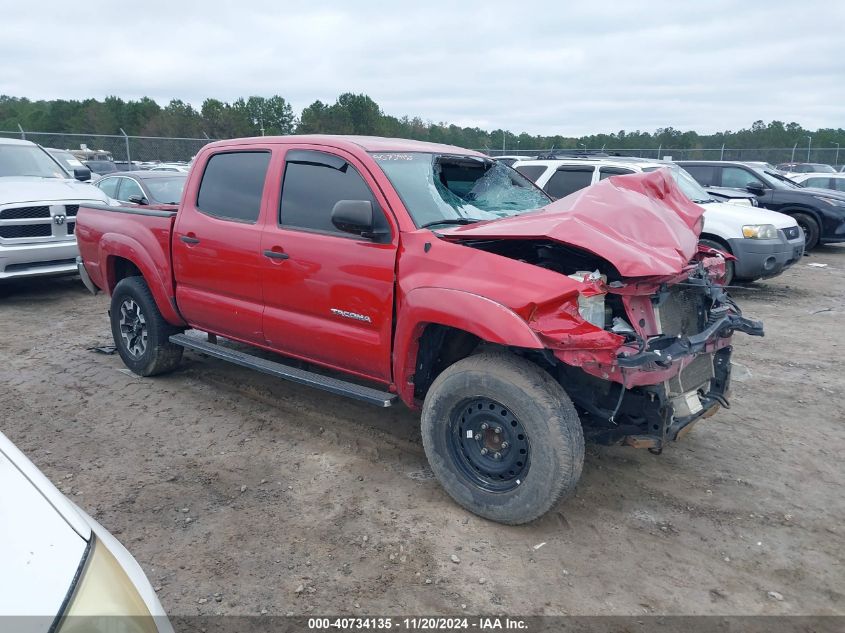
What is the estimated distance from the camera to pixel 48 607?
4.89 feet

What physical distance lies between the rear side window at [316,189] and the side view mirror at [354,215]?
249 mm

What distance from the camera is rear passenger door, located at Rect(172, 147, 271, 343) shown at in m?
4.59

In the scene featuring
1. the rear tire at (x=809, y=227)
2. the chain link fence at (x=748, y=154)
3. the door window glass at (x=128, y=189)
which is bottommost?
the rear tire at (x=809, y=227)

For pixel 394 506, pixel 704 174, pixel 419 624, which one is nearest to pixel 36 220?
pixel 394 506

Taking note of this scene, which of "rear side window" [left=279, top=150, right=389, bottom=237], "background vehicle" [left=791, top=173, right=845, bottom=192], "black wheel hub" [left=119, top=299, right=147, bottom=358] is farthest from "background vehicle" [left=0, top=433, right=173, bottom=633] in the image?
"background vehicle" [left=791, top=173, right=845, bottom=192]

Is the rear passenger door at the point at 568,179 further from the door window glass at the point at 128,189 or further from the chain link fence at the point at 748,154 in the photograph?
the chain link fence at the point at 748,154

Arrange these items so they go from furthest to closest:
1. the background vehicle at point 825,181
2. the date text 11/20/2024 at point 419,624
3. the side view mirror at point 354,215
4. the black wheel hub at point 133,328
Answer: the background vehicle at point 825,181, the black wheel hub at point 133,328, the side view mirror at point 354,215, the date text 11/20/2024 at point 419,624

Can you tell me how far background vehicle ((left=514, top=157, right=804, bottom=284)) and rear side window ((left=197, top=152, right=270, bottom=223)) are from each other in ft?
17.1

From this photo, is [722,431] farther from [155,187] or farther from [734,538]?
[155,187]

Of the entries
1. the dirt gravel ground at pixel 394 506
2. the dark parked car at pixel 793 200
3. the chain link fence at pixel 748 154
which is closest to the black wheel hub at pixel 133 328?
the dirt gravel ground at pixel 394 506

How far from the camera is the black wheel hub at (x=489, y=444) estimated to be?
3.44 metres

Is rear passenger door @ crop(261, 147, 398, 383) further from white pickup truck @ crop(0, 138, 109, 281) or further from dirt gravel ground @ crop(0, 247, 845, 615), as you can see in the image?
white pickup truck @ crop(0, 138, 109, 281)

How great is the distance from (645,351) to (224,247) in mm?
3027

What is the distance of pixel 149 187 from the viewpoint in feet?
32.9
